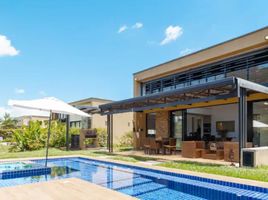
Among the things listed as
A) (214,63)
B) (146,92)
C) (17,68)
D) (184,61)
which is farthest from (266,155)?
(17,68)

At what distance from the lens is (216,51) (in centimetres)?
1659

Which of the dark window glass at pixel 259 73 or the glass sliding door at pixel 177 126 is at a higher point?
the dark window glass at pixel 259 73

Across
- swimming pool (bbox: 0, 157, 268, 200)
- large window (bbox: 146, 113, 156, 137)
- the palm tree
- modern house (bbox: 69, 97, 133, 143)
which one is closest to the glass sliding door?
large window (bbox: 146, 113, 156, 137)

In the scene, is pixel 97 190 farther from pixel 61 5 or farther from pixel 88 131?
pixel 88 131

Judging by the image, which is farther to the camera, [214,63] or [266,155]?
[214,63]

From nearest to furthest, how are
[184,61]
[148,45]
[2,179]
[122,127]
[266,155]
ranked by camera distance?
[2,179]
[266,155]
[184,61]
[148,45]
[122,127]

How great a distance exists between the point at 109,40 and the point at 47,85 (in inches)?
476

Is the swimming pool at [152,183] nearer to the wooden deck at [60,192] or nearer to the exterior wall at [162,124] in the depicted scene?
the wooden deck at [60,192]

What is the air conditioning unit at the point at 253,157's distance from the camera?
35.1 feet

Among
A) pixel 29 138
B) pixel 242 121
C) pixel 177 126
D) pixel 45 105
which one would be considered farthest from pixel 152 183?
pixel 29 138

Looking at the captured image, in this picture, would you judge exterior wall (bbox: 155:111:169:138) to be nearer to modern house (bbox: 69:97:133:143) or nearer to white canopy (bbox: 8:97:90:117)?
modern house (bbox: 69:97:133:143)

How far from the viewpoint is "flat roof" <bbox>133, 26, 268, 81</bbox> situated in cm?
1429

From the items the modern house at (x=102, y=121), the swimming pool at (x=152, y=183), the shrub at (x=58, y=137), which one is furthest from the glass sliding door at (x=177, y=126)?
the modern house at (x=102, y=121)

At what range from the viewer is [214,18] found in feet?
62.5
